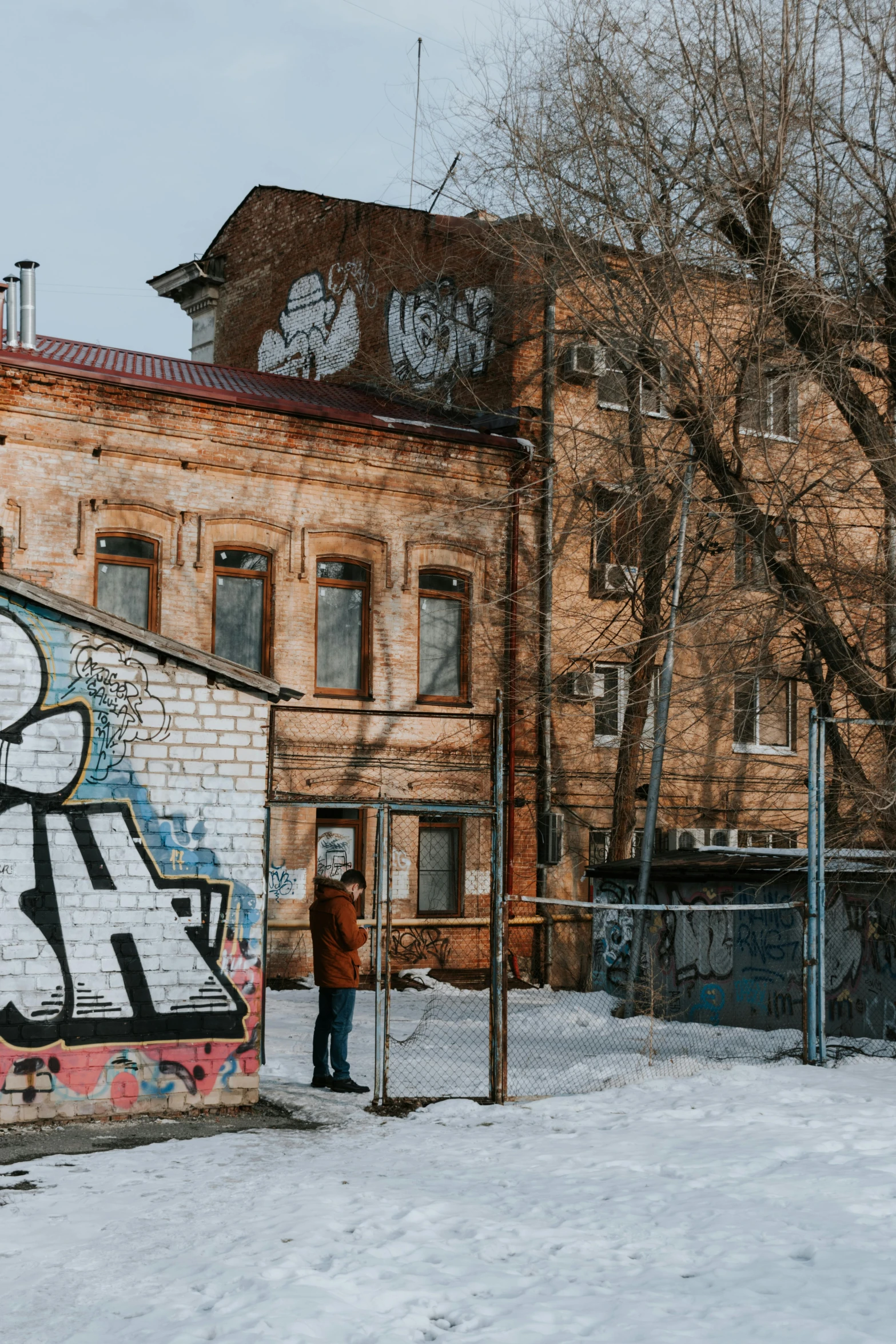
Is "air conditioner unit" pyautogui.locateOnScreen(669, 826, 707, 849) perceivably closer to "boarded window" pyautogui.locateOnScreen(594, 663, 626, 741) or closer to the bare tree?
"boarded window" pyautogui.locateOnScreen(594, 663, 626, 741)

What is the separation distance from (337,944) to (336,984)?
0.29 metres

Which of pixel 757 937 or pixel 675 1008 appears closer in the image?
pixel 757 937

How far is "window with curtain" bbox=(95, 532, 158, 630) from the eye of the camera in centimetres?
1803

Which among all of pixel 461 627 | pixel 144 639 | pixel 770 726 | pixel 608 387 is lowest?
pixel 144 639

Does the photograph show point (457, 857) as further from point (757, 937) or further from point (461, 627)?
point (757, 937)

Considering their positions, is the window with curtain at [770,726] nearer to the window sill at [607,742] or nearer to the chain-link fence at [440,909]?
the window sill at [607,742]

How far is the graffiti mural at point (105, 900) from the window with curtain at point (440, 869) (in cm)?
1015

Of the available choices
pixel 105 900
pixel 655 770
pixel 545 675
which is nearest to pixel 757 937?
pixel 655 770

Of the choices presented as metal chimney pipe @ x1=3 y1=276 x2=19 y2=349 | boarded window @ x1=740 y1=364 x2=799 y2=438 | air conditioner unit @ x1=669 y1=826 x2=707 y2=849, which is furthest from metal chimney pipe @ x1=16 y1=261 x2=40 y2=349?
air conditioner unit @ x1=669 y1=826 x2=707 y2=849

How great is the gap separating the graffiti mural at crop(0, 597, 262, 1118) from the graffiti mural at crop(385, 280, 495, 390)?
13562 millimetres

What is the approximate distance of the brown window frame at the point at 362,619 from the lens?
19578mm

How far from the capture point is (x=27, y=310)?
19266mm

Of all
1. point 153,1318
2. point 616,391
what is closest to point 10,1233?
point 153,1318

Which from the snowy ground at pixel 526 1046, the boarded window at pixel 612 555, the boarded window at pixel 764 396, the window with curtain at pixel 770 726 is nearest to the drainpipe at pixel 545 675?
the boarded window at pixel 612 555
